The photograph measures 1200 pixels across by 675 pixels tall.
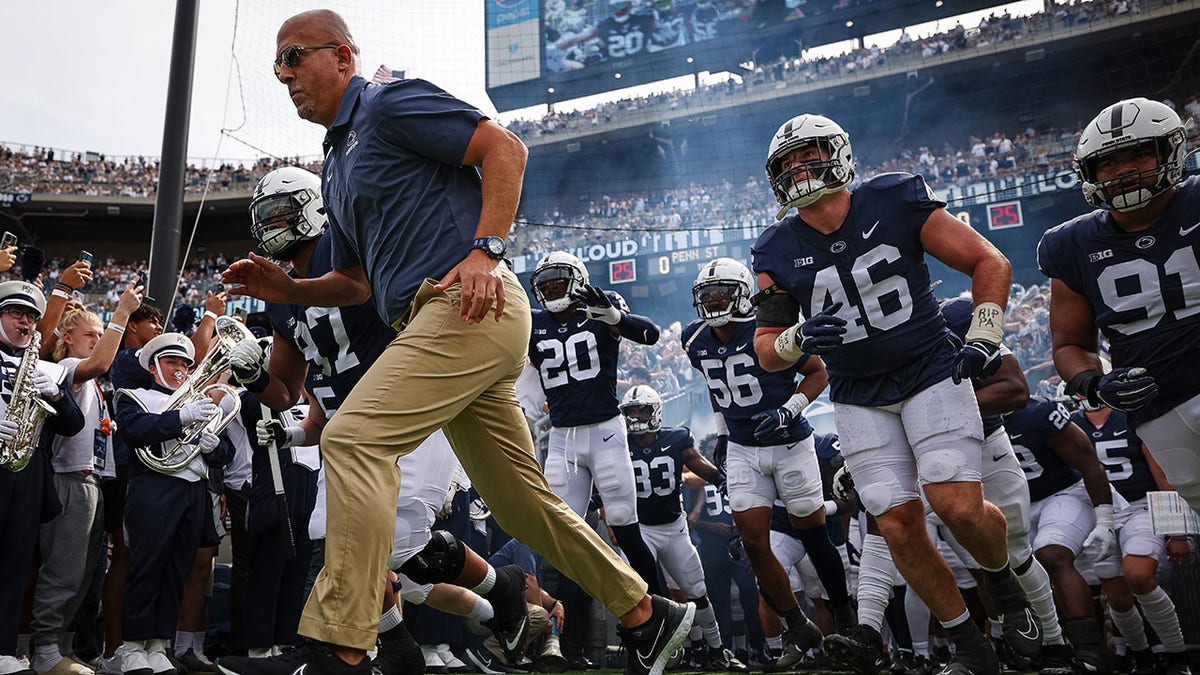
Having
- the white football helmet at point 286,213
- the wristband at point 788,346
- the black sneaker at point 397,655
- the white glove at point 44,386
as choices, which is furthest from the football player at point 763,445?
the white glove at point 44,386

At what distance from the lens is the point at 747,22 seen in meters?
28.9

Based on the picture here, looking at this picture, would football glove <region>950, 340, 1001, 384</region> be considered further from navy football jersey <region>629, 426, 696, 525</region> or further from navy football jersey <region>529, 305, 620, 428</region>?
navy football jersey <region>629, 426, 696, 525</region>

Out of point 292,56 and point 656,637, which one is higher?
point 292,56

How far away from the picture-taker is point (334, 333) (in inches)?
166

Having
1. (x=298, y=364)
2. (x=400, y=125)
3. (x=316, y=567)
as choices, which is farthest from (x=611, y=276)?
(x=400, y=125)

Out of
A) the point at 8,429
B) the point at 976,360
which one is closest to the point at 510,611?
the point at 976,360

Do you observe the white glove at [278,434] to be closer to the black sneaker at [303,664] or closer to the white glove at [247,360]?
the white glove at [247,360]

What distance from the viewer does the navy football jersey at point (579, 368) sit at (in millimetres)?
6496

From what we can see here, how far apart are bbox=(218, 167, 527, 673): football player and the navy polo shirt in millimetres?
1062

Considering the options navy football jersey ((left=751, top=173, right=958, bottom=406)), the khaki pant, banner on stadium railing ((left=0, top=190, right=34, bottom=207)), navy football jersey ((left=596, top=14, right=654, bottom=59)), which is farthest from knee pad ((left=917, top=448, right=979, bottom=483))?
banner on stadium railing ((left=0, top=190, right=34, bottom=207))

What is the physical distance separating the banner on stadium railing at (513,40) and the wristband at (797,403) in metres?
22.8

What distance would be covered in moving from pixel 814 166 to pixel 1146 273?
1.36 metres

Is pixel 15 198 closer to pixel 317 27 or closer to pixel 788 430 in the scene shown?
pixel 788 430

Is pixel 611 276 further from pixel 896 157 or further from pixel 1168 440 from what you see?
pixel 1168 440
